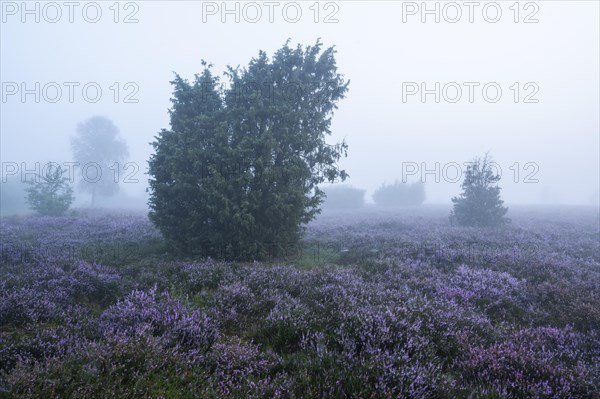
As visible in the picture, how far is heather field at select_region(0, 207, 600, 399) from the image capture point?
3.42m

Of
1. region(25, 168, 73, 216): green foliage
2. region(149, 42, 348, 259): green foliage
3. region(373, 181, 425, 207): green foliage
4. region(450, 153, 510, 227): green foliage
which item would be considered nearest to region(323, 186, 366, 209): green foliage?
region(373, 181, 425, 207): green foliage

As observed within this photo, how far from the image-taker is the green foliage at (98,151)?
157ft

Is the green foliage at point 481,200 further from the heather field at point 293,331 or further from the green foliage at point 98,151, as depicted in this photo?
the green foliage at point 98,151

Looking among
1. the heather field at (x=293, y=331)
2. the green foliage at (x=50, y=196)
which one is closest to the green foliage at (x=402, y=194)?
the green foliage at (x=50, y=196)

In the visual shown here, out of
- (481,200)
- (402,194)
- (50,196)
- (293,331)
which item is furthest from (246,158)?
(402,194)

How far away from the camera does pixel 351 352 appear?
4.02 m

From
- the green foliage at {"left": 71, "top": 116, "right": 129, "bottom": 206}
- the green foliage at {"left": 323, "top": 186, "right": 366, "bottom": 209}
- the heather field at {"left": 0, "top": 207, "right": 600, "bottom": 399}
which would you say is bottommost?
the heather field at {"left": 0, "top": 207, "right": 600, "bottom": 399}

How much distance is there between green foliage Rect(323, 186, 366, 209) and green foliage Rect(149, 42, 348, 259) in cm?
4395

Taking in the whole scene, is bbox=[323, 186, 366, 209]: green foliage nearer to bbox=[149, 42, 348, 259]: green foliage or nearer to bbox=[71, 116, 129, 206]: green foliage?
bbox=[71, 116, 129, 206]: green foliage

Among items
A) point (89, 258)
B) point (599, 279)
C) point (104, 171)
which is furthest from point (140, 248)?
point (104, 171)

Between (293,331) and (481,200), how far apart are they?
20.1m

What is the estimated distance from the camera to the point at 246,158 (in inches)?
391

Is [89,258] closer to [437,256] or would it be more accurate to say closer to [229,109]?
[229,109]

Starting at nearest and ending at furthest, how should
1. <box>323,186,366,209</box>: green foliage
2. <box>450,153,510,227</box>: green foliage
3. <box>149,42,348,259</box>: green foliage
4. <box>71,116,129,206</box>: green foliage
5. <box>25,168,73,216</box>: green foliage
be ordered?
<box>149,42,348,259</box>: green foliage
<box>450,153,510,227</box>: green foliage
<box>25,168,73,216</box>: green foliage
<box>71,116,129,206</box>: green foliage
<box>323,186,366,209</box>: green foliage
